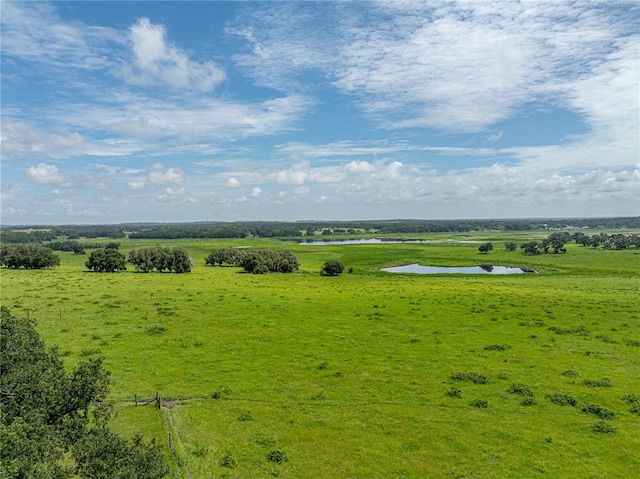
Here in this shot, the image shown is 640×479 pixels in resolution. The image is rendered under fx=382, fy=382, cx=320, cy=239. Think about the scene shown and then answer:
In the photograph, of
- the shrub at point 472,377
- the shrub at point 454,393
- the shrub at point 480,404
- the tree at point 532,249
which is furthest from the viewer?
the tree at point 532,249

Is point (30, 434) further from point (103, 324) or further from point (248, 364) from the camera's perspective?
point (103, 324)

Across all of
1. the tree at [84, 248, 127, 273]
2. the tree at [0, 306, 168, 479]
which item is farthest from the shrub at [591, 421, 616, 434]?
the tree at [84, 248, 127, 273]

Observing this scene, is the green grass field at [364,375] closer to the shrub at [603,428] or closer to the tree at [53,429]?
the shrub at [603,428]

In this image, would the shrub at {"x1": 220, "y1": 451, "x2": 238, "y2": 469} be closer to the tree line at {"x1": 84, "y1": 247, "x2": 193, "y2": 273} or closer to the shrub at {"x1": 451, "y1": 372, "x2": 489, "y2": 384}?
the shrub at {"x1": 451, "y1": 372, "x2": 489, "y2": 384}

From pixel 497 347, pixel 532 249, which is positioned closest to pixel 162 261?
pixel 497 347

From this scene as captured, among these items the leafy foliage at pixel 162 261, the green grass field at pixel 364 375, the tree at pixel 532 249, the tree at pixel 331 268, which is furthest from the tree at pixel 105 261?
the tree at pixel 532 249
